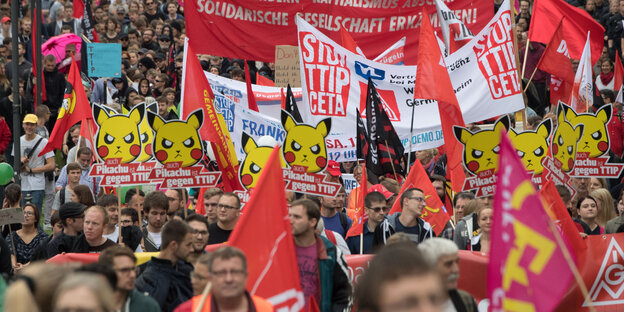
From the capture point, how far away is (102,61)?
1755cm

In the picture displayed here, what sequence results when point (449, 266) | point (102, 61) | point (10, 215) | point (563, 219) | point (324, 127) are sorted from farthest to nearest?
1. point (102, 61)
2. point (324, 127)
3. point (10, 215)
4. point (563, 219)
5. point (449, 266)

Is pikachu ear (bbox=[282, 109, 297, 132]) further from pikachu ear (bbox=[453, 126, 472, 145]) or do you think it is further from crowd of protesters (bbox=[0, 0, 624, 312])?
pikachu ear (bbox=[453, 126, 472, 145])

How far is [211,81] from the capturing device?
16812mm

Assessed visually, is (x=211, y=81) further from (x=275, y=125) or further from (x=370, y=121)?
(x=370, y=121)

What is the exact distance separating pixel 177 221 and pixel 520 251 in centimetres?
318

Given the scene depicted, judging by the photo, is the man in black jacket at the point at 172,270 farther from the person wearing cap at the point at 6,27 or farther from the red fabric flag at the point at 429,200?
the person wearing cap at the point at 6,27

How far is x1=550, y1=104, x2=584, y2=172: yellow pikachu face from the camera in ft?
40.1

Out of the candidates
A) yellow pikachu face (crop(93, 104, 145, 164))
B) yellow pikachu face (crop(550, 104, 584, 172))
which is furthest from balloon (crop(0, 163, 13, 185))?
yellow pikachu face (crop(550, 104, 584, 172))

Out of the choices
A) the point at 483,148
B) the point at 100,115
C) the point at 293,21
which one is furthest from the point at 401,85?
the point at 100,115

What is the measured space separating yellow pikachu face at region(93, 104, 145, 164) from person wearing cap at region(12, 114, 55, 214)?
401 centimetres

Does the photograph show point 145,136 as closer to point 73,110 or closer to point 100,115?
point 100,115

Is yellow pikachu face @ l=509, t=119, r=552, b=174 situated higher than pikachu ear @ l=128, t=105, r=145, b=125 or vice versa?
pikachu ear @ l=128, t=105, r=145, b=125

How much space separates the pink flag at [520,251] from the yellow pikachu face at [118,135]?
278 inches

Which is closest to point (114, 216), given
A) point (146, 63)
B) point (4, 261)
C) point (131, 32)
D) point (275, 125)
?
point (4, 261)
